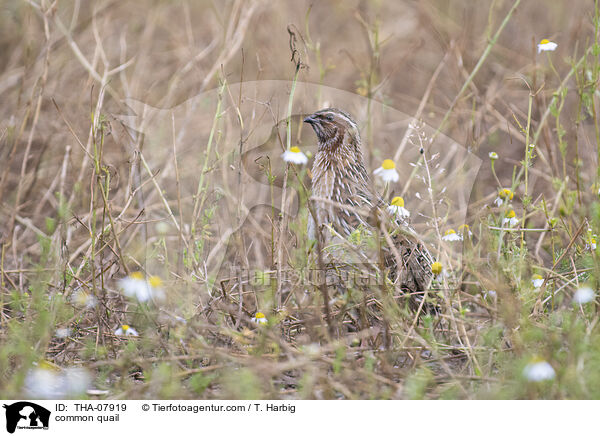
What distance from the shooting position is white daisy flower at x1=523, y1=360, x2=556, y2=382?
2.14 meters

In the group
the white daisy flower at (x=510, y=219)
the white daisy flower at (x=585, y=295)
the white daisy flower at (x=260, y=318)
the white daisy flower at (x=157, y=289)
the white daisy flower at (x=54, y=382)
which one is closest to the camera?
the white daisy flower at (x=54, y=382)

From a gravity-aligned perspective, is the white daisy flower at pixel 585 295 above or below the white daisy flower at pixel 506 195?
below

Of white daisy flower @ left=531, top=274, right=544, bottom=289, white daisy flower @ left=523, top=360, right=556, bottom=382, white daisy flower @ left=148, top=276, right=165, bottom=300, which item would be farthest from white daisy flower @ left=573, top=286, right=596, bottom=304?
white daisy flower @ left=148, top=276, right=165, bottom=300

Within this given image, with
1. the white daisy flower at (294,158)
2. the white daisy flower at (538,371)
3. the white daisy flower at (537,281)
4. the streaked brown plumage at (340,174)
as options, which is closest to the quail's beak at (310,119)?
the streaked brown plumage at (340,174)

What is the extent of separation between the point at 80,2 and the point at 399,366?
150 inches

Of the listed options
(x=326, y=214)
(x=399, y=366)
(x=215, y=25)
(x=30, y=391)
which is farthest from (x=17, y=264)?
(x=215, y=25)

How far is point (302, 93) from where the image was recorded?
3.62 m

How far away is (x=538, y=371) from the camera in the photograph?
84.7 inches

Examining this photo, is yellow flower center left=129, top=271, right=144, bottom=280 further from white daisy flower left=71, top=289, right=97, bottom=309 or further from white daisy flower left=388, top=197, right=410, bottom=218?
white daisy flower left=388, top=197, right=410, bottom=218

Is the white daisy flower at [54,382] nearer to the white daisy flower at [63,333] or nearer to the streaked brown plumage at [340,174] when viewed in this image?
the white daisy flower at [63,333]

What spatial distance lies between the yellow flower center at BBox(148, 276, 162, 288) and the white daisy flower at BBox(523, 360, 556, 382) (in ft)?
5.55

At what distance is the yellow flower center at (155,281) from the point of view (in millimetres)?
3009

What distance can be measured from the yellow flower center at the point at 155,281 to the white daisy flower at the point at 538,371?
1.69 metres

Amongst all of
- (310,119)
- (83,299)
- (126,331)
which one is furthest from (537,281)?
(83,299)
